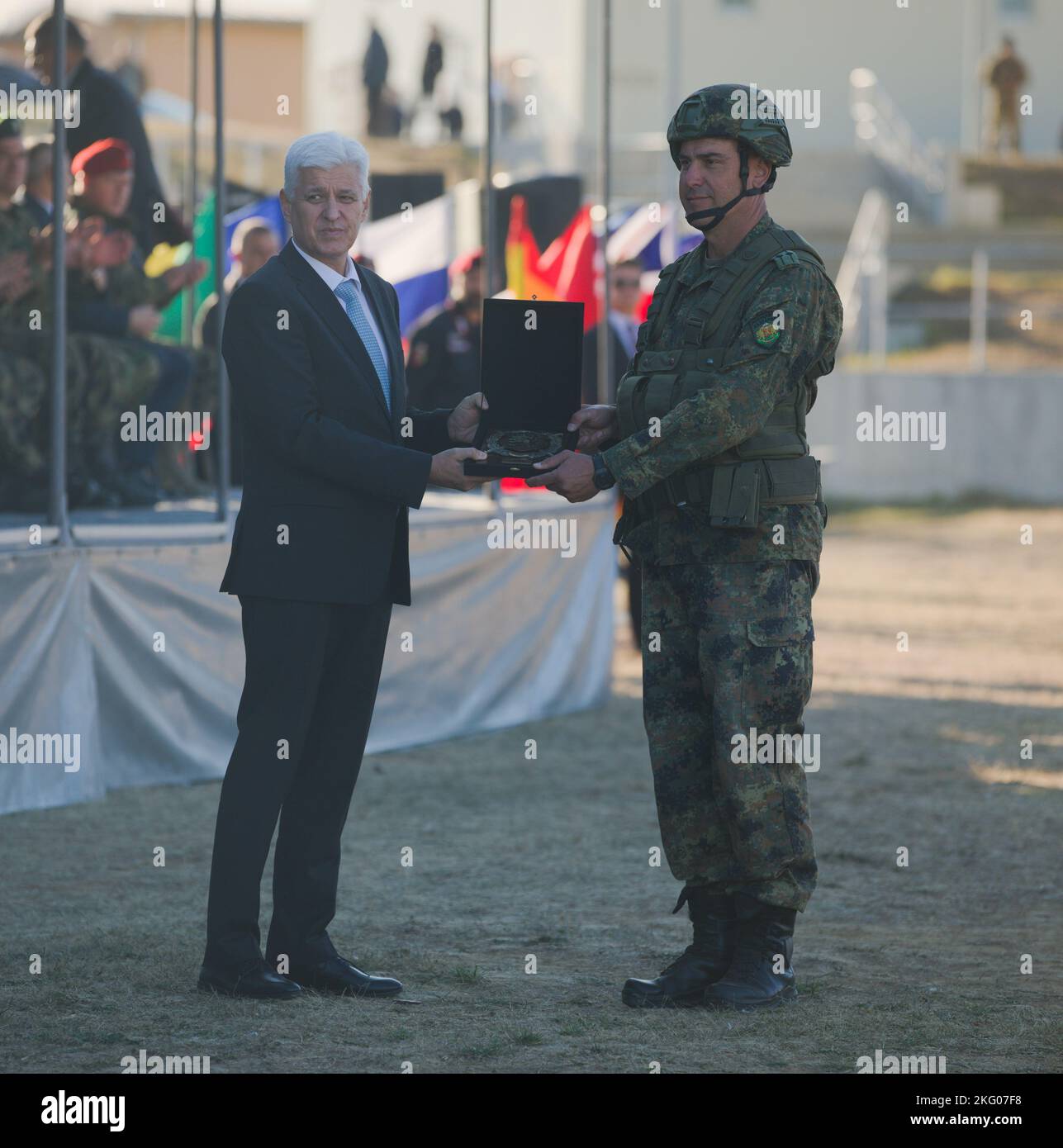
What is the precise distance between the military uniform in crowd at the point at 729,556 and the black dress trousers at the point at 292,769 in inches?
29.0

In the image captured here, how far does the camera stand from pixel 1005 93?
33.5 m

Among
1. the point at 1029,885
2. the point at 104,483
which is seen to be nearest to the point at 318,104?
the point at 104,483

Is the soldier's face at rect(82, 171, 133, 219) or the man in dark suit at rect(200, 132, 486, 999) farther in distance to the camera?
the soldier's face at rect(82, 171, 133, 219)

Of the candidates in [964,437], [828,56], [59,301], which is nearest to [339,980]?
[59,301]

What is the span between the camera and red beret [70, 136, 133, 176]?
870 centimetres

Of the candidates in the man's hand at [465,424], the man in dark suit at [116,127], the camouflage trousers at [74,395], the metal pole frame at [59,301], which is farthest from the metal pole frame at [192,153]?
the man's hand at [465,424]

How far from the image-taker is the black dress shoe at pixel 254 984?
484cm

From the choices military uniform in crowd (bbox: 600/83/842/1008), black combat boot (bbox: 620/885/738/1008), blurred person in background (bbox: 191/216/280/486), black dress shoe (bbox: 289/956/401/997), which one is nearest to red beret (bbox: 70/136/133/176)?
blurred person in background (bbox: 191/216/280/486)

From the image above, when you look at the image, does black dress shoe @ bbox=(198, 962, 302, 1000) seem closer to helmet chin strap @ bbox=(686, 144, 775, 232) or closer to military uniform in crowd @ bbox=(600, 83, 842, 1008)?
military uniform in crowd @ bbox=(600, 83, 842, 1008)

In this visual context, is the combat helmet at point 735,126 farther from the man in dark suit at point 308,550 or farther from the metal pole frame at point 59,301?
the metal pole frame at point 59,301

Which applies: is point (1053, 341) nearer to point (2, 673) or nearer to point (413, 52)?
point (413, 52)

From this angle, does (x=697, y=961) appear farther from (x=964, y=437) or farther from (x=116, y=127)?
(x=964, y=437)

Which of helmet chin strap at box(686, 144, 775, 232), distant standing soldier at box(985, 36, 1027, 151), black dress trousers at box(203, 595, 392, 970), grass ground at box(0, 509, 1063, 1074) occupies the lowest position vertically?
grass ground at box(0, 509, 1063, 1074)

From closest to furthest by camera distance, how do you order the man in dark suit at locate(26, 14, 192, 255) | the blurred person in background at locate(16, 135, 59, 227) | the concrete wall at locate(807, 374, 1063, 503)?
the blurred person in background at locate(16, 135, 59, 227)
the man in dark suit at locate(26, 14, 192, 255)
the concrete wall at locate(807, 374, 1063, 503)
